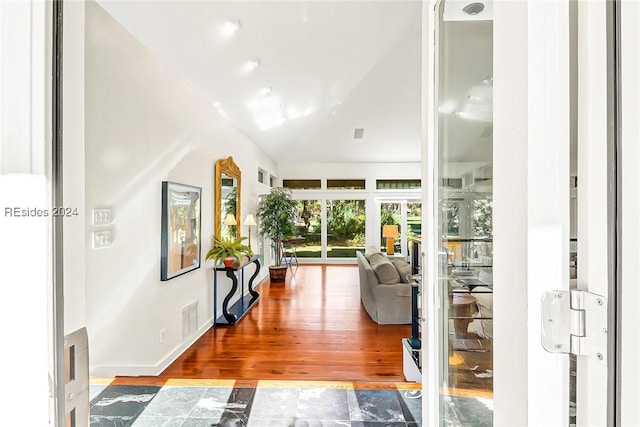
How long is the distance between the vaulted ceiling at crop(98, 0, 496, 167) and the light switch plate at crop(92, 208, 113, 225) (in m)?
1.30

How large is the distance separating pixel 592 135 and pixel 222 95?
3.83 m

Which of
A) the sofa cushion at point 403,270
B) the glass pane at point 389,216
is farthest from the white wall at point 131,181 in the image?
the glass pane at point 389,216

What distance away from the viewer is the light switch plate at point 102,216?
6.96ft

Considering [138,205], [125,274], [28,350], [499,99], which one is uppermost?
[499,99]

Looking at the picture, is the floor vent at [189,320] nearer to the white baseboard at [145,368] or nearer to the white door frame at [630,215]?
the white baseboard at [145,368]

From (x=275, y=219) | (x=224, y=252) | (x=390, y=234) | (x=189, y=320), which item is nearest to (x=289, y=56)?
(x=224, y=252)

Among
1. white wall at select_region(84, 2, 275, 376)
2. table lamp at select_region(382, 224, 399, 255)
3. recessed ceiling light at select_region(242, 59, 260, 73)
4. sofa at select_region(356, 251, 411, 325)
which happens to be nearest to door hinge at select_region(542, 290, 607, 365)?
white wall at select_region(84, 2, 275, 376)

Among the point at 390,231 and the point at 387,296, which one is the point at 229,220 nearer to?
the point at 387,296

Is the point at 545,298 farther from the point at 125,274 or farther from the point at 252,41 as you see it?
the point at 252,41

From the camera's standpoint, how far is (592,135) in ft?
1.54

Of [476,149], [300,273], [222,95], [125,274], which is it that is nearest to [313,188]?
[300,273]

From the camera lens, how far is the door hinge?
462mm

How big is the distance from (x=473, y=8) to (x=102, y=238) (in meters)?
2.34

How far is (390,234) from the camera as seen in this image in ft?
26.7
